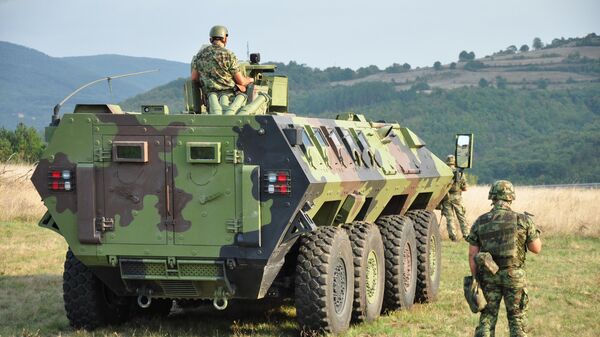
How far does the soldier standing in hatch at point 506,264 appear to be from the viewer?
30.2 ft

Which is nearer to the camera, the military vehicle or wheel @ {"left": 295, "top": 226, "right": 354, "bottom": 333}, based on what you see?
the military vehicle

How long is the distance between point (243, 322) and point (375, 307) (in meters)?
1.39

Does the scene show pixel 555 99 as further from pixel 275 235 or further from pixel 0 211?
pixel 275 235

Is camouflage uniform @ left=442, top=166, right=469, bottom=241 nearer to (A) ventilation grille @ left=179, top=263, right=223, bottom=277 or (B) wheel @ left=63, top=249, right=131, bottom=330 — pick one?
(B) wheel @ left=63, top=249, right=131, bottom=330

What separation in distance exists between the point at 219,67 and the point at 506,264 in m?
3.75

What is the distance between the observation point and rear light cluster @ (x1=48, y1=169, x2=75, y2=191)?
10.1m

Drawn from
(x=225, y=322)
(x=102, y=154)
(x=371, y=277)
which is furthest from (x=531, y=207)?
(x=102, y=154)

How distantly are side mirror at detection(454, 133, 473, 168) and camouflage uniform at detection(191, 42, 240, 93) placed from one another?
4.99 m

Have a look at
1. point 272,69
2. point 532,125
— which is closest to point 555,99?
point 532,125

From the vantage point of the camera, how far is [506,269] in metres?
9.23

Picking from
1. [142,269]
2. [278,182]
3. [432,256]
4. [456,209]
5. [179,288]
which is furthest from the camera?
[456,209]

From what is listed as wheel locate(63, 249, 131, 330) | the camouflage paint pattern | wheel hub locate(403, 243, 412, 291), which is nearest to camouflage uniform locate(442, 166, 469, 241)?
wheel hub locate(403, 243, 412, 291)

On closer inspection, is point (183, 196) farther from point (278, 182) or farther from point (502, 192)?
point (502, 192)

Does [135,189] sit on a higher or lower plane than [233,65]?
lower
